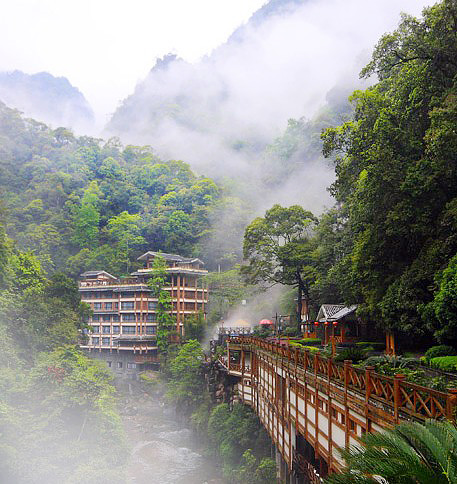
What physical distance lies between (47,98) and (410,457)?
18675 cm

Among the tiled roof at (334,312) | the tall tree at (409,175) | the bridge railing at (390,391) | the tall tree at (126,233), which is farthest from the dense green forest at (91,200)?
the bridge railing at (390,391)

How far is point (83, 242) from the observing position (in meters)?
70.8

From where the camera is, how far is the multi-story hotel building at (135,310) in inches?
2137

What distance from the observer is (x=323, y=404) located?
43.1 ft

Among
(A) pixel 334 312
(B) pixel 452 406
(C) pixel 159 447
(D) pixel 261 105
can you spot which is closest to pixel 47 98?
(D) pixel 261 105

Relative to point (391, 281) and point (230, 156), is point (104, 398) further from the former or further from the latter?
point (230, 156)

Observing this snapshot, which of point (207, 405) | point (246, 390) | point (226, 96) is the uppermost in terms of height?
point (226, 96)

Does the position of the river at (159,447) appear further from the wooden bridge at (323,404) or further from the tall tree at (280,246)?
the tall tree at (280,246)

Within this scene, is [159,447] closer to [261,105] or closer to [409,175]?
[409,175]

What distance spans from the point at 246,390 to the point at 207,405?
28.9ft

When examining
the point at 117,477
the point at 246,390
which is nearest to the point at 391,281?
the point at 246,390

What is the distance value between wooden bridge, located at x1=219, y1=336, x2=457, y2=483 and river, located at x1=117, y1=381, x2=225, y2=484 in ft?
24.7

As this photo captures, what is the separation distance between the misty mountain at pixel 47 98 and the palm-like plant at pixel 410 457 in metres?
172

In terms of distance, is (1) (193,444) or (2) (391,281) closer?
(2) (391,281)
